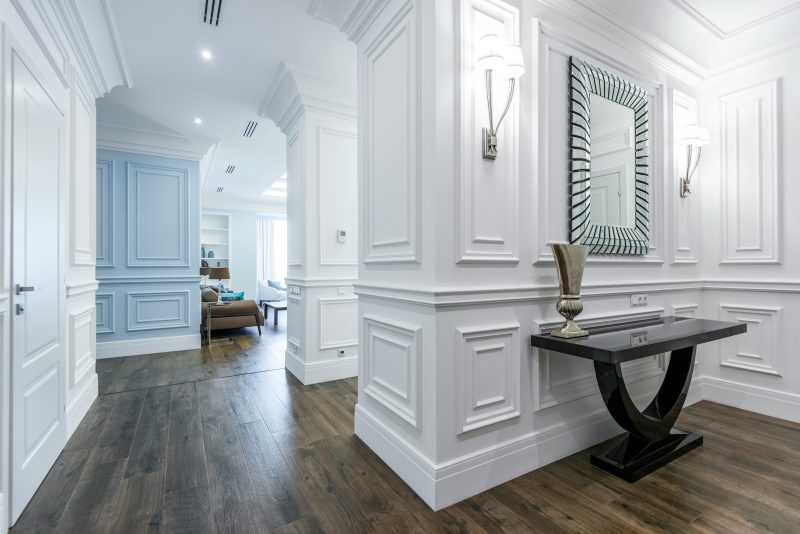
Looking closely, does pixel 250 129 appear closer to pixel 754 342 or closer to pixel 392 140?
pixel 392 140

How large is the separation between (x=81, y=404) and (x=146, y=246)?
2666mm

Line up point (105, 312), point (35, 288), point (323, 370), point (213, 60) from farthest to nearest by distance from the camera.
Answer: point (105, 312) < point (323, 370) < point (213, 60) < point (35, 288)

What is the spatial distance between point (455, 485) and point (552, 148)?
1790 mm

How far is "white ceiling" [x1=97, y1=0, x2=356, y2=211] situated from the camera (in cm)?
269

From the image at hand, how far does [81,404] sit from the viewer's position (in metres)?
2.77

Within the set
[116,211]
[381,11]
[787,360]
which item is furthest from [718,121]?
[116,211]

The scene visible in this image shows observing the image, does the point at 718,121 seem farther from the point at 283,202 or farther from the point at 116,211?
the point at 283,202

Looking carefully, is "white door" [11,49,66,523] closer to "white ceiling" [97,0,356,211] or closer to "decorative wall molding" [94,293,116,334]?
"white ceiling" [97,0,356,211]

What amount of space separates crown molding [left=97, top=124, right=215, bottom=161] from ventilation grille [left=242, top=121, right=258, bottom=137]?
557 mm

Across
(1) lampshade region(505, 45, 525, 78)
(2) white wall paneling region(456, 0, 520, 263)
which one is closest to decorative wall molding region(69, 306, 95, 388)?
(2) white wall paneling region(456, 0, 520, 263)

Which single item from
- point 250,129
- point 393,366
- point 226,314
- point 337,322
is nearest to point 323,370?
point 337,322

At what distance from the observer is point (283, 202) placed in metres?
10.1

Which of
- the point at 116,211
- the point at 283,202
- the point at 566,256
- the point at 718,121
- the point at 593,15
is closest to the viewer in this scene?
the point at 566,256

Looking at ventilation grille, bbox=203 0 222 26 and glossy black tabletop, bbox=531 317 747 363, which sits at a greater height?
ventilation grille, bbox=203 0 222 26
